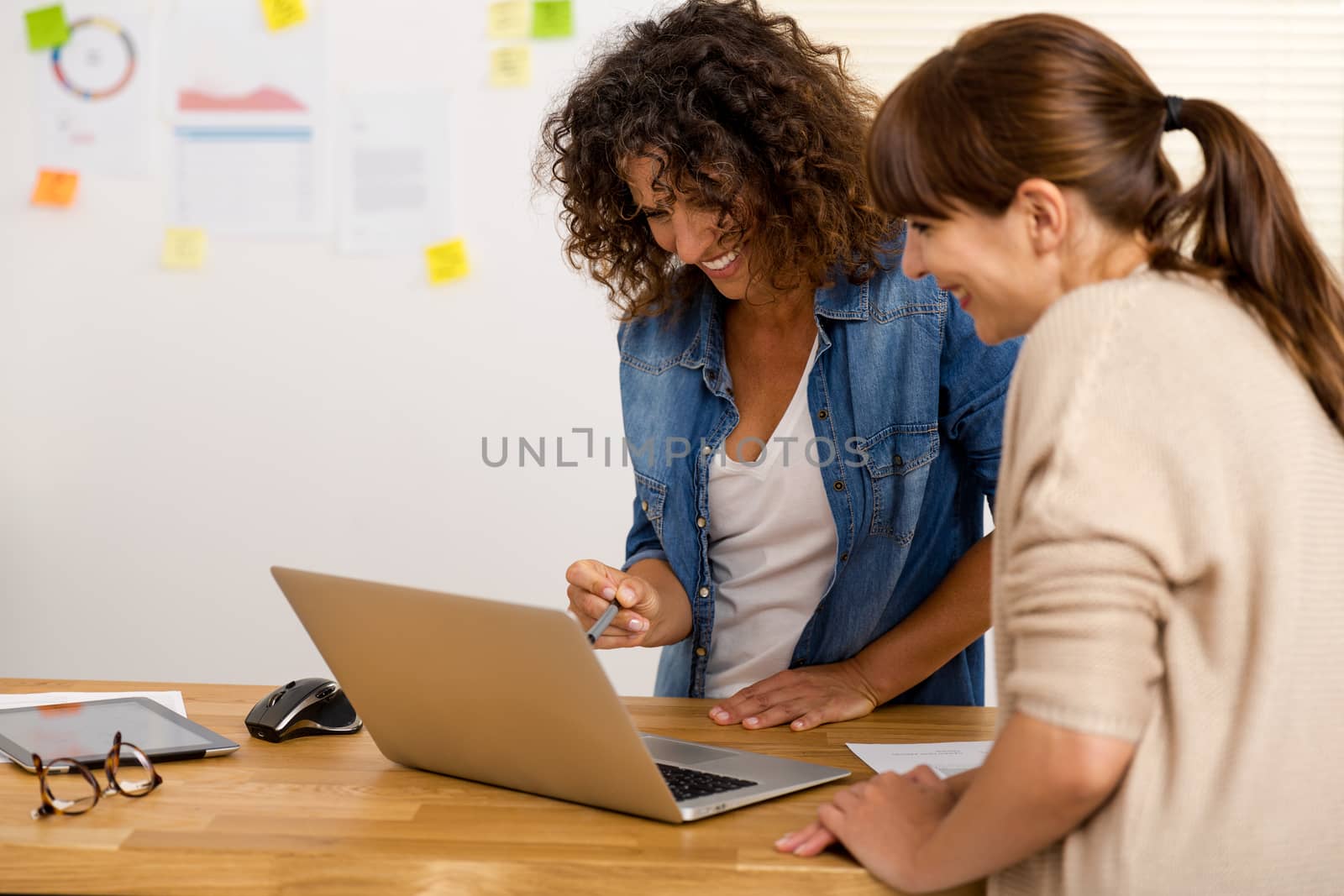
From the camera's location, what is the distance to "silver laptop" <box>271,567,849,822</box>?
3.12 ft

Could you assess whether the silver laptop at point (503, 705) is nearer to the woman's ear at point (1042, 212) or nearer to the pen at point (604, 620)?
the pen at point (604, 620)

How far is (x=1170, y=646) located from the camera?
2.57 ft

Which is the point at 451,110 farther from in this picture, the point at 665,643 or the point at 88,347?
the point at 665,643

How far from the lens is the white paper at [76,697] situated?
136cm

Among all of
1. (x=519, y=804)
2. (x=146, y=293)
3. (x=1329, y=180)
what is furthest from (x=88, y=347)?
(x=1329, y=180)

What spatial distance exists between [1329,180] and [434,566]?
2.23m

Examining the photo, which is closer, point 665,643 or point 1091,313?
point 1091,313

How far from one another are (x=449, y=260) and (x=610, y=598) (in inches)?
65.2

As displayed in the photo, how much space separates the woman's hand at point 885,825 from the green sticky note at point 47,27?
265 centimetres

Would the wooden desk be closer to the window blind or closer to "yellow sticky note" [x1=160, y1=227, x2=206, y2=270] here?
"yellow sticky note" [x1=160, y1=227, x2=206, y2=270]

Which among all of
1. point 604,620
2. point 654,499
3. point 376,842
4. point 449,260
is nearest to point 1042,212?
point 604,620

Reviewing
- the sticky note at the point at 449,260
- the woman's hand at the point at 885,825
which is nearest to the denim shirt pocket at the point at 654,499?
the woman's hand at the point at 885,825

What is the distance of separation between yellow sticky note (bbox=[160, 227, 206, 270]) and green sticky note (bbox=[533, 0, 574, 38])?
2.97 feet

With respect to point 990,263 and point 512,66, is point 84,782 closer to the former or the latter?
point 990,263
